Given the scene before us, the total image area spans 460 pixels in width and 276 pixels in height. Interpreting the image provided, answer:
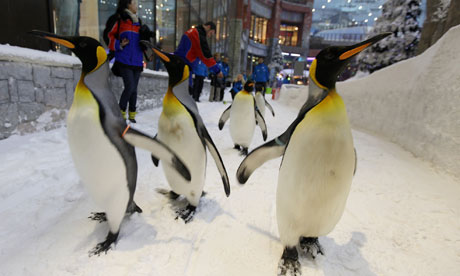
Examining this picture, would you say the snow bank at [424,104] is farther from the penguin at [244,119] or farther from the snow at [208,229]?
the penguin at [244,119]

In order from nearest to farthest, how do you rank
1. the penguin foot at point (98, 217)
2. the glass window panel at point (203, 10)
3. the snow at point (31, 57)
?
the penguin foot at point (98, 217) < the snow at point (31, 57) < the glass window panel at point (203, 10)

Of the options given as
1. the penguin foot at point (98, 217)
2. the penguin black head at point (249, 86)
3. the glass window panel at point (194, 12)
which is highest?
the glass window panel at point (194, 12)

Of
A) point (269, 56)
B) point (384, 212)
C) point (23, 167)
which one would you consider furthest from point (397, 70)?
point (269, 56)

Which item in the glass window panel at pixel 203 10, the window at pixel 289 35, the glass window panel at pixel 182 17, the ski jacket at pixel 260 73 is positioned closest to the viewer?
the glass window panel at pixel 182 17

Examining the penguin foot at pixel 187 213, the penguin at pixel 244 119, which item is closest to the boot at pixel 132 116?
the penguin at pixel 244 119

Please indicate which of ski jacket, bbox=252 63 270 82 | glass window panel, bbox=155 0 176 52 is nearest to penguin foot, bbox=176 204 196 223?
glass window panel, bbox=155 0 176 52

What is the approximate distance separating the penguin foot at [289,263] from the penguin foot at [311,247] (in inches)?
4.7

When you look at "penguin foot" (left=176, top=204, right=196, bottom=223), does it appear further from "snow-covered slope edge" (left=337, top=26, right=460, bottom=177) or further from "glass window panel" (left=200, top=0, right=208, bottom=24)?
"glass window panel" (left=200, top=0, right=208, bottom=24)

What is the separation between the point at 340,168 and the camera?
102cm

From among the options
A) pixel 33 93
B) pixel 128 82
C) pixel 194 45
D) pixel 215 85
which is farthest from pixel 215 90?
pixel 33 93

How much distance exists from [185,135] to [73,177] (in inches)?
41.3

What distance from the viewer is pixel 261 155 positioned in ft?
3.87

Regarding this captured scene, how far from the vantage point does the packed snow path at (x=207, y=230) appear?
1154 millimetres

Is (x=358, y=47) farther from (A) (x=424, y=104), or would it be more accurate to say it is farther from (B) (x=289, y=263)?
(A) (x=424, y=104)
